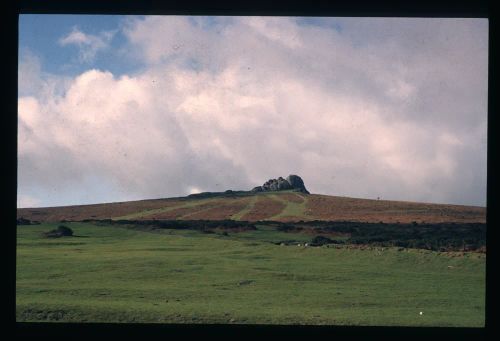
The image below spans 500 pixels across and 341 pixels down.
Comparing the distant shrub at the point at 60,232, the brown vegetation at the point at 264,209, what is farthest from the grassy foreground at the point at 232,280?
the brown vegetation at the point at 264,209

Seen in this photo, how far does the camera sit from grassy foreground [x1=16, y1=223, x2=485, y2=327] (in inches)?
220

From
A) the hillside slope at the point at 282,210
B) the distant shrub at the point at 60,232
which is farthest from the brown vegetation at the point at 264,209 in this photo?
the distant shrub at the point at 60,232

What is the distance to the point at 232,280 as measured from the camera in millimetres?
7133

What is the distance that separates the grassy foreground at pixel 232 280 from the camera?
220 inches

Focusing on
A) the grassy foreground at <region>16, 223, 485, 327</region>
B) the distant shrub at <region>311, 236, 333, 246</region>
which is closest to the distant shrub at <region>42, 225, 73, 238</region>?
the grassy foreground at <region>16, 223, 485, 327</region>

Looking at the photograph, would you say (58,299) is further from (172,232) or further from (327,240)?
(327,240)

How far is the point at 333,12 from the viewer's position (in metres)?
2.42

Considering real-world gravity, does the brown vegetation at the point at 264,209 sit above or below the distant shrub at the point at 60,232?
above

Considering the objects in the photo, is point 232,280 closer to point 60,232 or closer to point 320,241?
point 320,241

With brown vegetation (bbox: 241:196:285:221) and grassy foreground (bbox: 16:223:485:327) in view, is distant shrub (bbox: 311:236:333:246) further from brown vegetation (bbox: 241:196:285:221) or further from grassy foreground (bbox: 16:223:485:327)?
brown vegetation (bbox: 241:196:285:221)

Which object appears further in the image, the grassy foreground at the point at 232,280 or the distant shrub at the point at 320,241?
the distant shrub at the point at 320,241

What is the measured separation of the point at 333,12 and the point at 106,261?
616cm

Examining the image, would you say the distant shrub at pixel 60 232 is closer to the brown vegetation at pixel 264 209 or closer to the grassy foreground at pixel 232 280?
the grassy foreground at pixel 232 280

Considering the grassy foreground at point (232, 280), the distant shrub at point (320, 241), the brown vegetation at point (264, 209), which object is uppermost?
the brown vegetation at point (264, 209)
